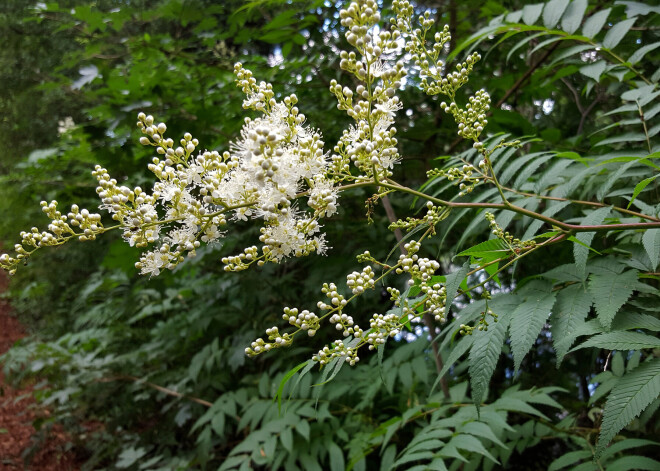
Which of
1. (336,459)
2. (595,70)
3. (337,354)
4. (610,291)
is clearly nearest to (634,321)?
(610,291)

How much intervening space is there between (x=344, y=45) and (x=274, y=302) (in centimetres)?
202

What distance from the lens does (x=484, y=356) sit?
3.76 feet

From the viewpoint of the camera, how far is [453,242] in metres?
3.21

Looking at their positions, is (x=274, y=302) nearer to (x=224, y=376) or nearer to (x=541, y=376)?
(x=224, y=376)

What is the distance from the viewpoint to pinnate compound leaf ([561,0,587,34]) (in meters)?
1.93

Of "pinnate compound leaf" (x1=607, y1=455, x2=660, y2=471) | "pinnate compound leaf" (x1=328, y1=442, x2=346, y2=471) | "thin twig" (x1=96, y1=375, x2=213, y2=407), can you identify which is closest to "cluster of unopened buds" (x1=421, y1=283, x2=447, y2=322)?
"pinnate compound leaf" (x1=607, y1=455, x2=660, y2=471)

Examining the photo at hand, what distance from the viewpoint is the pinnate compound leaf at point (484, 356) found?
110 centimetres

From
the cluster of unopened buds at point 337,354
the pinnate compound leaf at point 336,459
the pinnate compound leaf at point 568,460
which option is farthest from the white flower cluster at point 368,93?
the pinnate compound leaf at point 336,459

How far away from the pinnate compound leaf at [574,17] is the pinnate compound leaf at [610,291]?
116 cm

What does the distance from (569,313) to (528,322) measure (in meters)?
0.15

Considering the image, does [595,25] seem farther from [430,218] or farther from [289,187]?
[289,187]

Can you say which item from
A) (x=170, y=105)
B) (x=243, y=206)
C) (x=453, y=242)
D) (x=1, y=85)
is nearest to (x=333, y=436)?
(x=453, y=242)

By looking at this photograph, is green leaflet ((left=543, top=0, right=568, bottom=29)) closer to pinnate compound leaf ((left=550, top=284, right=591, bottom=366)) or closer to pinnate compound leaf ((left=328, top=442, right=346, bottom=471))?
pinnate compound leaf ((left=550, top=284, right=591, bottom=366))

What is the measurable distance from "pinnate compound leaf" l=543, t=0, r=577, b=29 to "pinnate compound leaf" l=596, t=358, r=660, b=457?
4.81ft
